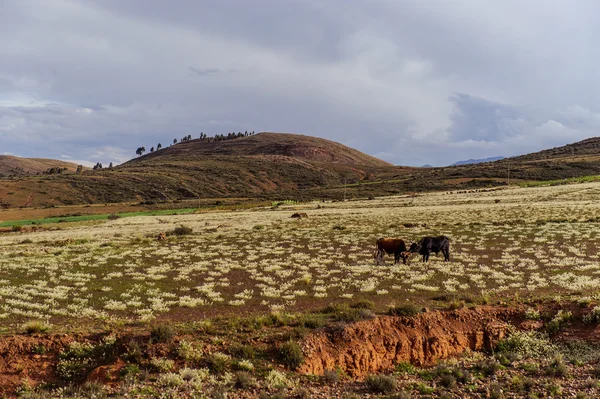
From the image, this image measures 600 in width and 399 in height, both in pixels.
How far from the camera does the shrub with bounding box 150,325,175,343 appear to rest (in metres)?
12.0

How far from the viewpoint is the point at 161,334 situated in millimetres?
12031

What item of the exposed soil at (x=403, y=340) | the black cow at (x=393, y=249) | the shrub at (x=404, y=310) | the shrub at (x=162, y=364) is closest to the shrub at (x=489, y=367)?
the exposed soil at (x=403, y=340)

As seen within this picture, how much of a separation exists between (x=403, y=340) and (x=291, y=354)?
158 inches

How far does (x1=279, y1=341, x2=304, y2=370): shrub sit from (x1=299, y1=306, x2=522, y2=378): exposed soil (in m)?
0.24

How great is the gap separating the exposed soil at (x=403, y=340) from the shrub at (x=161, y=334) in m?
4.23

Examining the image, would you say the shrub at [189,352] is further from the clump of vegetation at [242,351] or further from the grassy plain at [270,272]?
the grassy plain at [270,272]

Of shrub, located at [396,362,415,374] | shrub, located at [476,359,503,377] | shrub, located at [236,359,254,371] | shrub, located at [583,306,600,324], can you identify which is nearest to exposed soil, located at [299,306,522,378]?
shrub, located at [396,362,415,374]

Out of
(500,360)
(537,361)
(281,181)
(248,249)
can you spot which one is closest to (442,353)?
(500,360)

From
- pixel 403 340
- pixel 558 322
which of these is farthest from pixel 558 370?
pixel 403 340

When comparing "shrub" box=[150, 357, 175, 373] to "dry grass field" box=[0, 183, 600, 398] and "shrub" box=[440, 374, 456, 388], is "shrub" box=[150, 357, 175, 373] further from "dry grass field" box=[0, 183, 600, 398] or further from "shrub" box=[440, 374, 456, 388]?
"shrub" box=[440, 374, 456, 388]

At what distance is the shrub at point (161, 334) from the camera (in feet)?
39.4

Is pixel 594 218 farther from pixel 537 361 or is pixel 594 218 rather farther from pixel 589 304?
pixel 537 361

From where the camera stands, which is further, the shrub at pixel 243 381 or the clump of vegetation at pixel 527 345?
the clump of vegetation at pixel 527 345

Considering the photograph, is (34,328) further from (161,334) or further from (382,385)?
(382,385)
